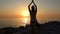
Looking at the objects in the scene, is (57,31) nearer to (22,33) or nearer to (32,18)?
(22,33)

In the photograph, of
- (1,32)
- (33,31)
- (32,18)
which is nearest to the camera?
(33,31)

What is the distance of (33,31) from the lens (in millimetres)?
10109

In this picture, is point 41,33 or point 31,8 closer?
point 31,8

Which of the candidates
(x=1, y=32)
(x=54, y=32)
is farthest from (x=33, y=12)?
(x=1, y=32)

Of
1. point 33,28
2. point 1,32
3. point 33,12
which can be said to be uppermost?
point 33,12

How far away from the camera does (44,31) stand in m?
16.4

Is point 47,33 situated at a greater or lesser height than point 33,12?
lesser

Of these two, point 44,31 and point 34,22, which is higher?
point 34,22

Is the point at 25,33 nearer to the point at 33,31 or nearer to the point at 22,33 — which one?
the point at 22,33

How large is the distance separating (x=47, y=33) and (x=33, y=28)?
5.73m

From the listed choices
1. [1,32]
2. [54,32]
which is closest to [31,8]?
[54,32]

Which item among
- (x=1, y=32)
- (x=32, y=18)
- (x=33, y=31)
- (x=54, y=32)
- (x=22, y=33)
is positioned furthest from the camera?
(x=1, y=32)

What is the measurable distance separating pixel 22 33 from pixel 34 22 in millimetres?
Result: 6175

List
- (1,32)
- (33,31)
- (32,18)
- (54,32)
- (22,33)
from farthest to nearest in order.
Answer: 1. (1,32)
2. (22,33)
3. (54,32)
4. (32,18)
5. (33,31)
